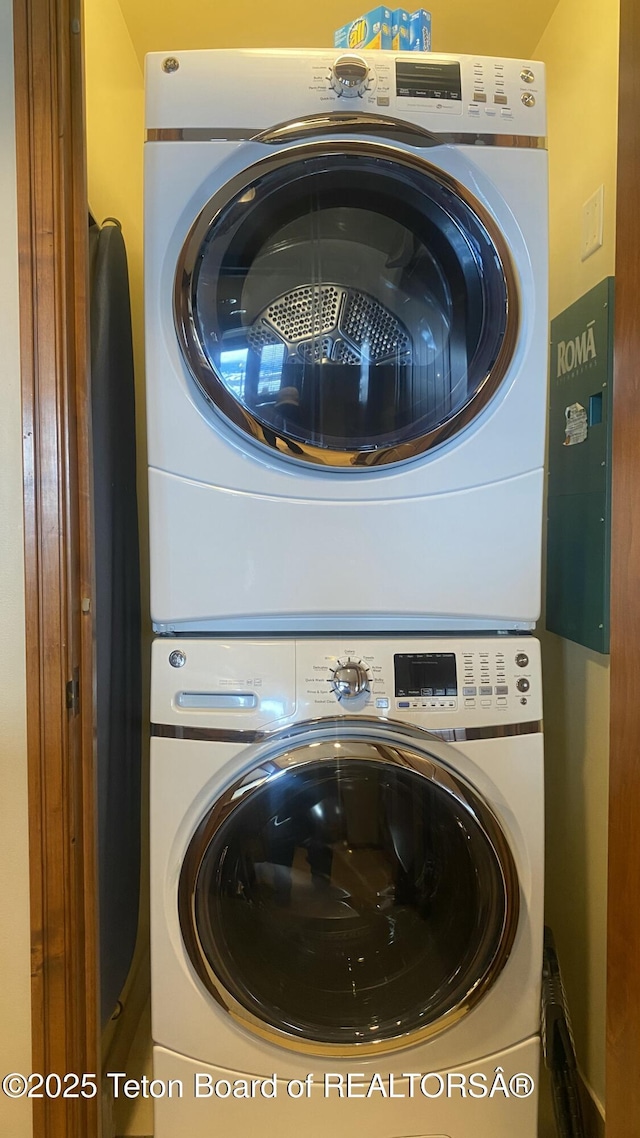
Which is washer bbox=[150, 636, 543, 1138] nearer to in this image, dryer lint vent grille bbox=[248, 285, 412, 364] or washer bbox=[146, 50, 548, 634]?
washer bbox=[146, 50, 548, 634]

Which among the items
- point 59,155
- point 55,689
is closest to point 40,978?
point 55,689

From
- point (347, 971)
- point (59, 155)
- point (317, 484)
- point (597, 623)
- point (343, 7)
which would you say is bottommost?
point (347, 971)

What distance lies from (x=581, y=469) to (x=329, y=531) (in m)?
0.62

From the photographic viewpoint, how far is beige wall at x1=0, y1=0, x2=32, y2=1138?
984 millimetres

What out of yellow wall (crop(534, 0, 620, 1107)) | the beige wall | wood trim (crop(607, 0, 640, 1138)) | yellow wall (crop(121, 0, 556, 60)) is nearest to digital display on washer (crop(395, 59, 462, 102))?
wood trim (crop(607, 0, 640, 1138))

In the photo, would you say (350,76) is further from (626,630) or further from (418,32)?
(626,630)

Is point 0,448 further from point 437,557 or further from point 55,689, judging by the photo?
point 437,557

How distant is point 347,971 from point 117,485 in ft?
3.19

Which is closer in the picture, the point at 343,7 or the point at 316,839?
the point at 316,839

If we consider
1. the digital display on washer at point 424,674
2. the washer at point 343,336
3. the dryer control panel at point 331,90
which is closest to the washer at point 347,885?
the digital display on washer at point 424,674

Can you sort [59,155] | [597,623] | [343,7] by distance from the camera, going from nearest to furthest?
1. [59,155]
2. [597,623]
3. [343,7]

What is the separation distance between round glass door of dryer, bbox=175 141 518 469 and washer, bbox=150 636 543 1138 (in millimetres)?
348

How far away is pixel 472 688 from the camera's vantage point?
1.06 metres

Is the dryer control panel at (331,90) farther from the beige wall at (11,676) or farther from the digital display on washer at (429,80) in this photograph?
the beige wall at (11,676)
